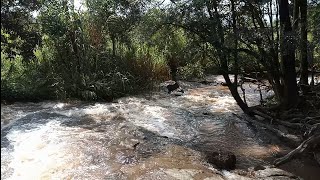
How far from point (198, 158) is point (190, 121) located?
2.18 m

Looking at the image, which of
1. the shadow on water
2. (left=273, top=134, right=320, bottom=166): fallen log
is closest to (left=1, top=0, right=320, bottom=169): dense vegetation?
(left=273, top=134, right=320, bottom=166): fallen log

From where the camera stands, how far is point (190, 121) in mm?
7148

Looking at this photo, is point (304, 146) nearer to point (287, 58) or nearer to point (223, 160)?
point (223, 160)

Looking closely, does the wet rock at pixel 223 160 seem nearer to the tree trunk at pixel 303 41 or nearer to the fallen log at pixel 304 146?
the fallen log at pixel 304 146

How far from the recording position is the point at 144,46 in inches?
419

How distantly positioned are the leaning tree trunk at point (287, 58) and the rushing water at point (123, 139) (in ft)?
3.35

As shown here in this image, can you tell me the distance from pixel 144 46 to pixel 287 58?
15.6ft

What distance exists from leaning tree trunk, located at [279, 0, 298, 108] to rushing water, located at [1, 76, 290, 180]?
3.35 feet

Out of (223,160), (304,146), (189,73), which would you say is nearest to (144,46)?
(189,73)

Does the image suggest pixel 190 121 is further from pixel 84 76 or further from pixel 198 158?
pixel 84 76

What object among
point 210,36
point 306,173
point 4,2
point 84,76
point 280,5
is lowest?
point 306,173

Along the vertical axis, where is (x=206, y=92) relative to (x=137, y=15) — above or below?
below

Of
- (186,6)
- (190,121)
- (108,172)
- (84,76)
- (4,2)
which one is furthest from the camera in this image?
(4,2)

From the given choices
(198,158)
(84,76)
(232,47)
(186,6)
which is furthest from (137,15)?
(198,158)
